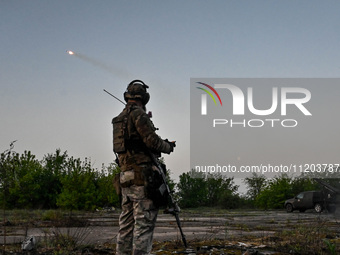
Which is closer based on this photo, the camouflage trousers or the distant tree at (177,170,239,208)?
the camouflage trousers

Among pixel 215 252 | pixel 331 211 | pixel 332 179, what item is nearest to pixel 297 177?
pixel 332 179

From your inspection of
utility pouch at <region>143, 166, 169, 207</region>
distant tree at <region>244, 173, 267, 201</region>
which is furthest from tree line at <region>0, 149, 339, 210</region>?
utility pouch at <region>143, 166, 169, 207</region>

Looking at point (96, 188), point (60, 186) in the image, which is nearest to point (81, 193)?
point (96, 188)

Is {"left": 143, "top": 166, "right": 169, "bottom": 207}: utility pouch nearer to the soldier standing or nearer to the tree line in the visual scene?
the soldier standing

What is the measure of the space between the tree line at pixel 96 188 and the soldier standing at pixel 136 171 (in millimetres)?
14884

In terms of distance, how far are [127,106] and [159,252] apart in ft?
8.00

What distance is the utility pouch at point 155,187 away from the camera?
188 inches

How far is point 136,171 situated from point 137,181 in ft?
0.40

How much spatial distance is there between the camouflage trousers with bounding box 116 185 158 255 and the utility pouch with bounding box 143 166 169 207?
66 millimetres

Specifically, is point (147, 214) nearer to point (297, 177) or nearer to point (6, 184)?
point (6, 184)

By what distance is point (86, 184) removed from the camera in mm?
30031

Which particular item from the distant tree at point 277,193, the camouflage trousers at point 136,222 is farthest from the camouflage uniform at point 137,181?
the distant tree at point 277,193

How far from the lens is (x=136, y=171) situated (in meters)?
4.87

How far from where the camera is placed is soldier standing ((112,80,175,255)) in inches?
186
